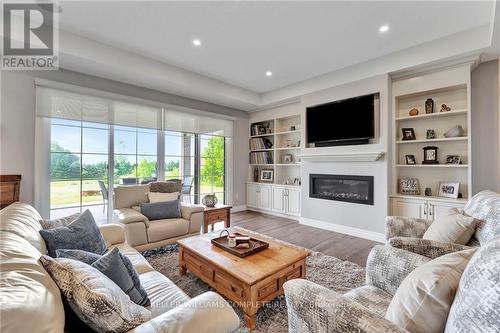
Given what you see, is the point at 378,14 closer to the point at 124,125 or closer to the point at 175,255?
the point at 175,255

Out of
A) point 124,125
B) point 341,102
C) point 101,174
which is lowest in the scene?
point 101,174

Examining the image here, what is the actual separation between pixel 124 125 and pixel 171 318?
3860mm

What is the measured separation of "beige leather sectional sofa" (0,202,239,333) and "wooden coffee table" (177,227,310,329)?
47 cm

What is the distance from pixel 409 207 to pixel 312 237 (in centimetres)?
153

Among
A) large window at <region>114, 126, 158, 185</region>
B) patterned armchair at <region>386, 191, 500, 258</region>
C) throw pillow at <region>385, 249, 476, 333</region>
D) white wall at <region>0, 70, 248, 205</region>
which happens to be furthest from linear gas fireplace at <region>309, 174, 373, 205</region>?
white wall at <region>0, 70, 248, 205</region>

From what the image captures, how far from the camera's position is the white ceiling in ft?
7.84

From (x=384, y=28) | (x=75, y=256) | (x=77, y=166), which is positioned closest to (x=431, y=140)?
(x=384, y=28)

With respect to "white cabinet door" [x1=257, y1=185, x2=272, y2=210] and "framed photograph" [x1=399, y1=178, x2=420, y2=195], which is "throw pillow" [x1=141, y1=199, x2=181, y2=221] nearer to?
"white cabinet door" [x1=257, y1=185, x2=272, y2=210]

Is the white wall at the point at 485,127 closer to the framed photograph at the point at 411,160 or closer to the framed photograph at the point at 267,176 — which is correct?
the framed photograph at the point at 411,160

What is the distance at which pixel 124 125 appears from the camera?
398 centimetres

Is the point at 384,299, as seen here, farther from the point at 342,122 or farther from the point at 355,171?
the point at 342,122

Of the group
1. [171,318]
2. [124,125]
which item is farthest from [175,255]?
[124,125]

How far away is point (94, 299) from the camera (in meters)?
0.81

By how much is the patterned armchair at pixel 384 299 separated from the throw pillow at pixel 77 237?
4.86 feet
